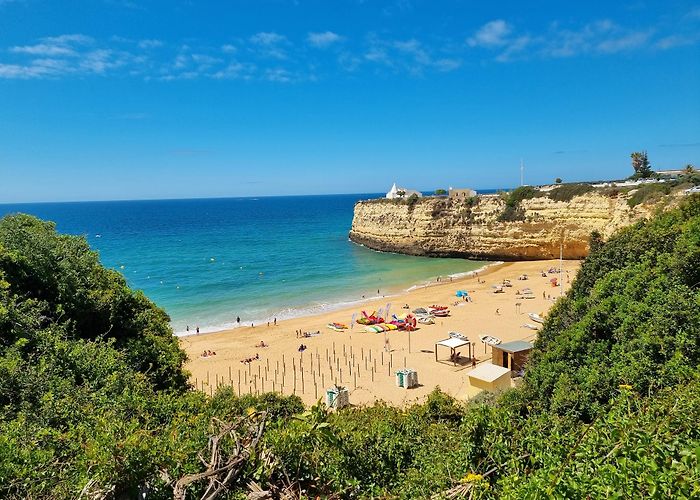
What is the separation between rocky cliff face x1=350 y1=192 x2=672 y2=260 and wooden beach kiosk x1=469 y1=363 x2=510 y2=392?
31.2 m

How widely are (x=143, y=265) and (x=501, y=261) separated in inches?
1765

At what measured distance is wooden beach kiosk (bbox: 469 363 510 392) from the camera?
46.1 feet

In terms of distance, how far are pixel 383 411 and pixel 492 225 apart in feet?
155

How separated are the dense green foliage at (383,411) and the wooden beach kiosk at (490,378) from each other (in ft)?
9.67

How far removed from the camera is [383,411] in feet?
26.6

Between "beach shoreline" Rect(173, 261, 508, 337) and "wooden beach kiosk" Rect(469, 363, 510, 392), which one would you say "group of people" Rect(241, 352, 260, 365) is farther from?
"wooden beach kiosk" Rect(469, 363, 510, 392)

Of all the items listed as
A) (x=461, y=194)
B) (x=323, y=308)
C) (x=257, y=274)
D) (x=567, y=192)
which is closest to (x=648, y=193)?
(x=567, y=192)

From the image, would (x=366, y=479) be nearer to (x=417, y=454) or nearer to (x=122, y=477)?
(x=417, y=454)

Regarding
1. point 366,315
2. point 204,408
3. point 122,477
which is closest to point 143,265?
point 366,315

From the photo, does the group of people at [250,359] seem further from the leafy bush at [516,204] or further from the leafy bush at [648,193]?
the leafy bush at [516,204]

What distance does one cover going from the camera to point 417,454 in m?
5.52

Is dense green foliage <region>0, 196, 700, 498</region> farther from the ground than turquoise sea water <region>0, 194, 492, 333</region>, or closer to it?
farther from the ground

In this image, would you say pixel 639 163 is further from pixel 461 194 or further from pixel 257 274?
pixel 257 274

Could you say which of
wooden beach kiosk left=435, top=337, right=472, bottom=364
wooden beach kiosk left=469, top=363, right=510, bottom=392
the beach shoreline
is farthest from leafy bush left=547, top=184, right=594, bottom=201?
wooden beach kiosk left=469, top=363, right=510, bottom=392
